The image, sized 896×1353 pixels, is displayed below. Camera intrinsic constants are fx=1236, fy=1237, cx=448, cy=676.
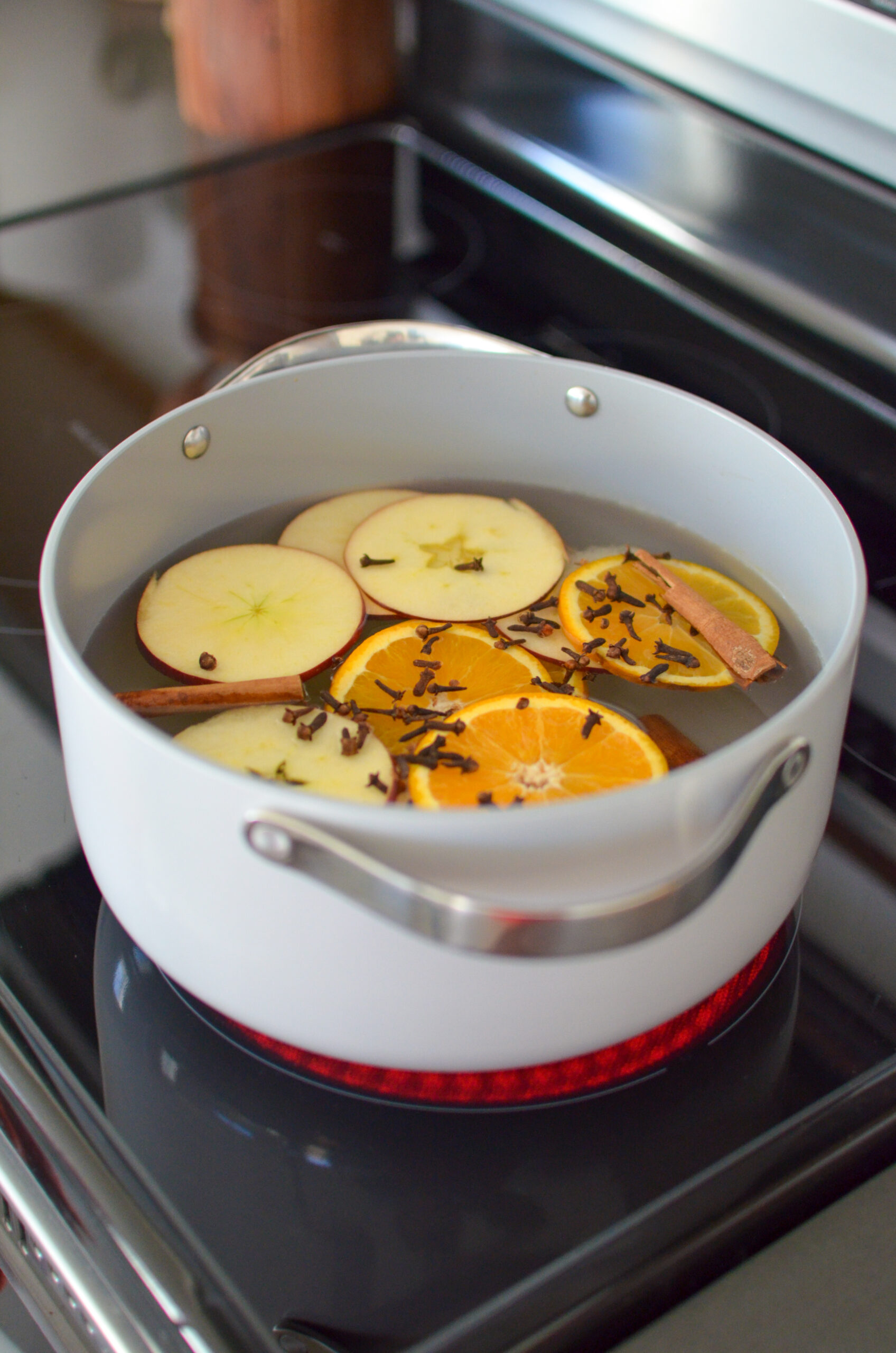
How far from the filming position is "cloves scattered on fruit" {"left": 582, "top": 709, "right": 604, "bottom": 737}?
696 mm

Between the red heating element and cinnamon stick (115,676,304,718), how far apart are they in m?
0.20

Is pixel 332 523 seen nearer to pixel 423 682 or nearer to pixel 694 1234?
pixel 423 682

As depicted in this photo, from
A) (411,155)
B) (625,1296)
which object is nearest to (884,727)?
(625,1296)

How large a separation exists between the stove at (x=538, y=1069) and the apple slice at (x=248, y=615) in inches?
4.1

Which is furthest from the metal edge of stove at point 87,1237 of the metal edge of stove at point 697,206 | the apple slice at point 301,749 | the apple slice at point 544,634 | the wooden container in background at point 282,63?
the wooden container in background at point 282,63

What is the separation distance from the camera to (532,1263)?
576 mm

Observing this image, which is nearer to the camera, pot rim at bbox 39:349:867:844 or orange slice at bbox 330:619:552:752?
pot rim at bbox 39:349:867:844

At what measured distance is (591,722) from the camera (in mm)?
699

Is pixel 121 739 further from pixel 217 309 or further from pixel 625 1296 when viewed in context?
pixel 217 309

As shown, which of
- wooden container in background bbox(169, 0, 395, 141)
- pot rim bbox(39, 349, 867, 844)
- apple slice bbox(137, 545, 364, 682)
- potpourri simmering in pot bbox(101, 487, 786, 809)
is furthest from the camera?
wooden container in background bbox(169, 0, 395, 141)

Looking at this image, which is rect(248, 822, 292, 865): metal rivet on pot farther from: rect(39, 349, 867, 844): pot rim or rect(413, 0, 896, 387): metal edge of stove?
rect(413, 0, 896, 387): metal edge of stove

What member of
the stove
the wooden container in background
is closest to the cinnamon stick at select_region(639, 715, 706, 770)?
the stove

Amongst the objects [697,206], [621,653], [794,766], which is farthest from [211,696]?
[697,206]

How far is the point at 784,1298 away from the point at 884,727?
Answer: 0.41 meters
